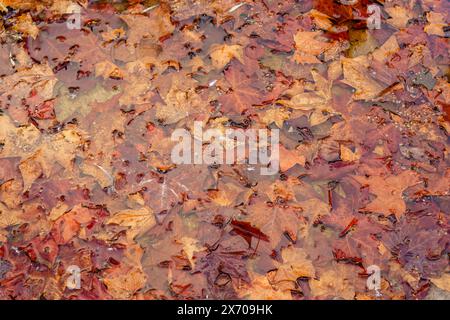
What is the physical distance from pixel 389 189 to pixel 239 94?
2.54 ft

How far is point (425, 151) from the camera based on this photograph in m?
2.01

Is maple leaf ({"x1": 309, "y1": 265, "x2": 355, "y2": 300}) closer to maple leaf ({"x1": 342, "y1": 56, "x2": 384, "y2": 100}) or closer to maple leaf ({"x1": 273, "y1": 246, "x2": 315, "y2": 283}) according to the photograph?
maple leaf ({"x1": 273, "y1": 246, "x2": 315, "y2": 283})

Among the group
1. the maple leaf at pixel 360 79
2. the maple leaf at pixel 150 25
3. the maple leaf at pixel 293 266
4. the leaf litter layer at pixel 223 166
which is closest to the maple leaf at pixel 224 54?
the leaf litter layer at pixel 223 166

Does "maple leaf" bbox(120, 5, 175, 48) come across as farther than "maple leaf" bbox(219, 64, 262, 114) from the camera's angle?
Yes

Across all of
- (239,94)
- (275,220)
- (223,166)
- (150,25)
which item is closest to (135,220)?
(223,166)

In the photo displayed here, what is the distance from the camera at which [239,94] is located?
6.97 ft

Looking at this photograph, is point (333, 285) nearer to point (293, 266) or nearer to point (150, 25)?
point (293, 266)

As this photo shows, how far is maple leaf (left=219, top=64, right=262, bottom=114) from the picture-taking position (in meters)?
2.11

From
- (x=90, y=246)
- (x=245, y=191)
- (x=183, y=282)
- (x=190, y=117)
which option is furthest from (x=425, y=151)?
(x=90, y=246)

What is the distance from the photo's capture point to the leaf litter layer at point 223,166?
182 centimetres

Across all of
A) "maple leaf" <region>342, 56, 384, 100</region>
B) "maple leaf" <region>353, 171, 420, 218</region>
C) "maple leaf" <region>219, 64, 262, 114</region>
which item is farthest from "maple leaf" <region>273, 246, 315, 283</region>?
"maple leaf" <region>342, 56, 384, 100</region>

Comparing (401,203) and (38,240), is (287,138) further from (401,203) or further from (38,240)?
(38,240)

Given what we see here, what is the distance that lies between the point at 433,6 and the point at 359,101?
72cm

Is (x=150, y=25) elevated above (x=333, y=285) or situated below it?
above
